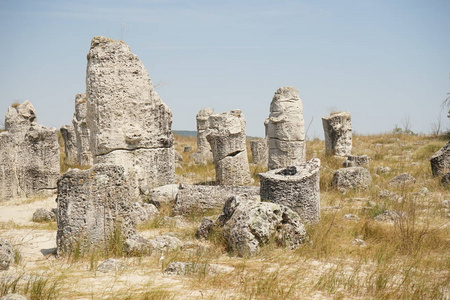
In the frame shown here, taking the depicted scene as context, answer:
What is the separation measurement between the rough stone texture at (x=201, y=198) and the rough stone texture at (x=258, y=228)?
219cm

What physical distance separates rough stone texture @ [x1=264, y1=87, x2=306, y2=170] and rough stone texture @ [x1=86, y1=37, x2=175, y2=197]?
152 inches

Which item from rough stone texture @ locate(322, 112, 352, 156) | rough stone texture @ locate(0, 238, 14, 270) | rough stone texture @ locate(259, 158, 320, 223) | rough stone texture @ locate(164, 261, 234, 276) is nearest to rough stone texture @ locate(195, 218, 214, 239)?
rough stone texture @ locate(259, 158, 320, 223)

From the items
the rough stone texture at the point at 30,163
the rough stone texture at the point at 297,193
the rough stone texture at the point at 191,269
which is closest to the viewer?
the rough stone texture at the point at 191,269

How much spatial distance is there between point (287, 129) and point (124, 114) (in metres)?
4.73

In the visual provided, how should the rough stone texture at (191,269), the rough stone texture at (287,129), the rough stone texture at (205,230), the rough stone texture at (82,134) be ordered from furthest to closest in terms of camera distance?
the rough stone texture at (82,134) → the rough stone texture at (287,129) → the rough stone texture at (205,230) → the rough stone texture at (191,269)

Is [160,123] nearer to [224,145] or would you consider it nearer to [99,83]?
[99,83]

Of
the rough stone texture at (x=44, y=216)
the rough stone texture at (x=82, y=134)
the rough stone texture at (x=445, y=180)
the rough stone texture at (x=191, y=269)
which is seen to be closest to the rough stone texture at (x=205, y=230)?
the rough stone texture at (x=191, y=269)

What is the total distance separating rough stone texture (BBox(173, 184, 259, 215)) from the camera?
8.28 meters

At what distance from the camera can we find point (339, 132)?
16.4m

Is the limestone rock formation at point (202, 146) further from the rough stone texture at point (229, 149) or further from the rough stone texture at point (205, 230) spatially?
the rough stone texture at point (205, 230)

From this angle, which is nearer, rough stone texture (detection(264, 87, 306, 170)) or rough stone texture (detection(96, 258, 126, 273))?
rough stone texture (detection(96, 258, 126, 273))

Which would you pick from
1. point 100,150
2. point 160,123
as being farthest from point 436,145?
point 100,150

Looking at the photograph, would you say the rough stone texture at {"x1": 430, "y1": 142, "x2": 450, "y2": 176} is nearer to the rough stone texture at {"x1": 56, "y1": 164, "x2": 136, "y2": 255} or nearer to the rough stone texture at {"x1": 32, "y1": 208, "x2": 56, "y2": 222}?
the rough stone texture at {"x1": 56, "y1": 164, "x2": 136, "y2": 255}

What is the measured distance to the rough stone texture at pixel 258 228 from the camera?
5.56 meters
